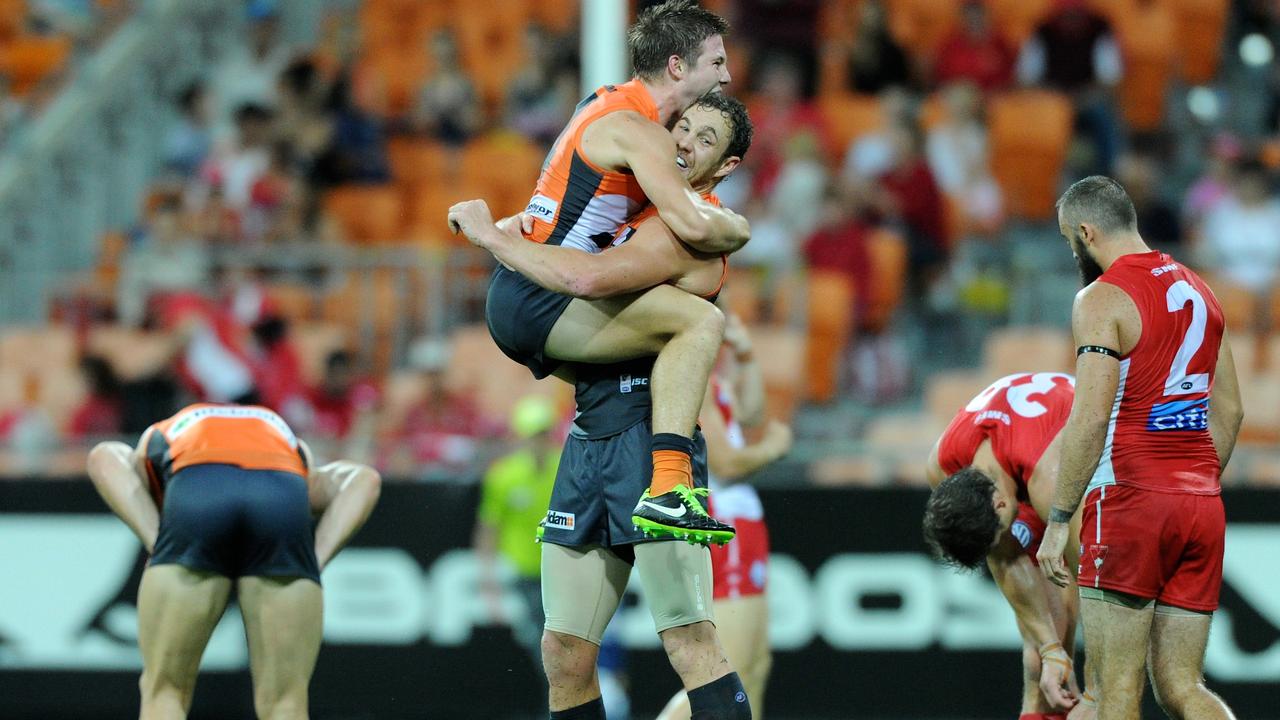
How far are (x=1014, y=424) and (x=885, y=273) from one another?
6613mm

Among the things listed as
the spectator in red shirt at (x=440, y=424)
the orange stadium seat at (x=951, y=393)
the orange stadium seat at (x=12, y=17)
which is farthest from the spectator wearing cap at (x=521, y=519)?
the orange stadium seat at (x=12, y=17)

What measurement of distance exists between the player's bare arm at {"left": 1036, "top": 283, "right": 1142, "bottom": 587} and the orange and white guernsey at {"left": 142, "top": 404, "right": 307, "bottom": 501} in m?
3.27

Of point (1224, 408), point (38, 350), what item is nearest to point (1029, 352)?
point (1224, 408)

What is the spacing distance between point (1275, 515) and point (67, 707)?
809 cm

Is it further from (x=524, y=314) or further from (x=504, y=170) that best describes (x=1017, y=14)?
(x=524, y=314)

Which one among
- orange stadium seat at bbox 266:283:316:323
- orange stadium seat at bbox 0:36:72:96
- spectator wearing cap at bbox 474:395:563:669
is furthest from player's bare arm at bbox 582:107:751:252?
orange stadium seat at bbox 0:36:72:96

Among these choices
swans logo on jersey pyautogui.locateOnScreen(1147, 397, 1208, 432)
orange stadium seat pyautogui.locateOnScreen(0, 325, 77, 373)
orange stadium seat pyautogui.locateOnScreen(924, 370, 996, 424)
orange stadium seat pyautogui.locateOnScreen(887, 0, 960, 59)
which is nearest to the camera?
swans logo on jersey pyautogui.locateOnScreen(1147, 397, 1208, 432)

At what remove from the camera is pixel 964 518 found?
20.3 feet

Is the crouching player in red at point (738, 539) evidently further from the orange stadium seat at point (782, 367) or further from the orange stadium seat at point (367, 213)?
the orange stadium seat at point (367, 213)

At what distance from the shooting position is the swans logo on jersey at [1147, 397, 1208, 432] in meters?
6.30

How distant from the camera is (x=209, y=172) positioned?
15.0m

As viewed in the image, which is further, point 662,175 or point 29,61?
point 29,61

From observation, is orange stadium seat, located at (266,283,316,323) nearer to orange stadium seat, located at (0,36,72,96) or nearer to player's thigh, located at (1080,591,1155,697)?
orange stadium seat, located at (0,36,72,96)

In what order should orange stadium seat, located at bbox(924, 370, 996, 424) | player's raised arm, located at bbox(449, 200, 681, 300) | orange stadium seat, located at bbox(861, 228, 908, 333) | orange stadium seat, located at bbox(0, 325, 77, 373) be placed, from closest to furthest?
player's raised arm, located at bbox(449, 200, 681, 300) → orange stadium seat, located at bbox(924, 370, 996, 424) → orange stadium seat, located at bbox(861, 228, 908, 333) → orange stadium seat, located at bbox(0, 325, 77, 373)
